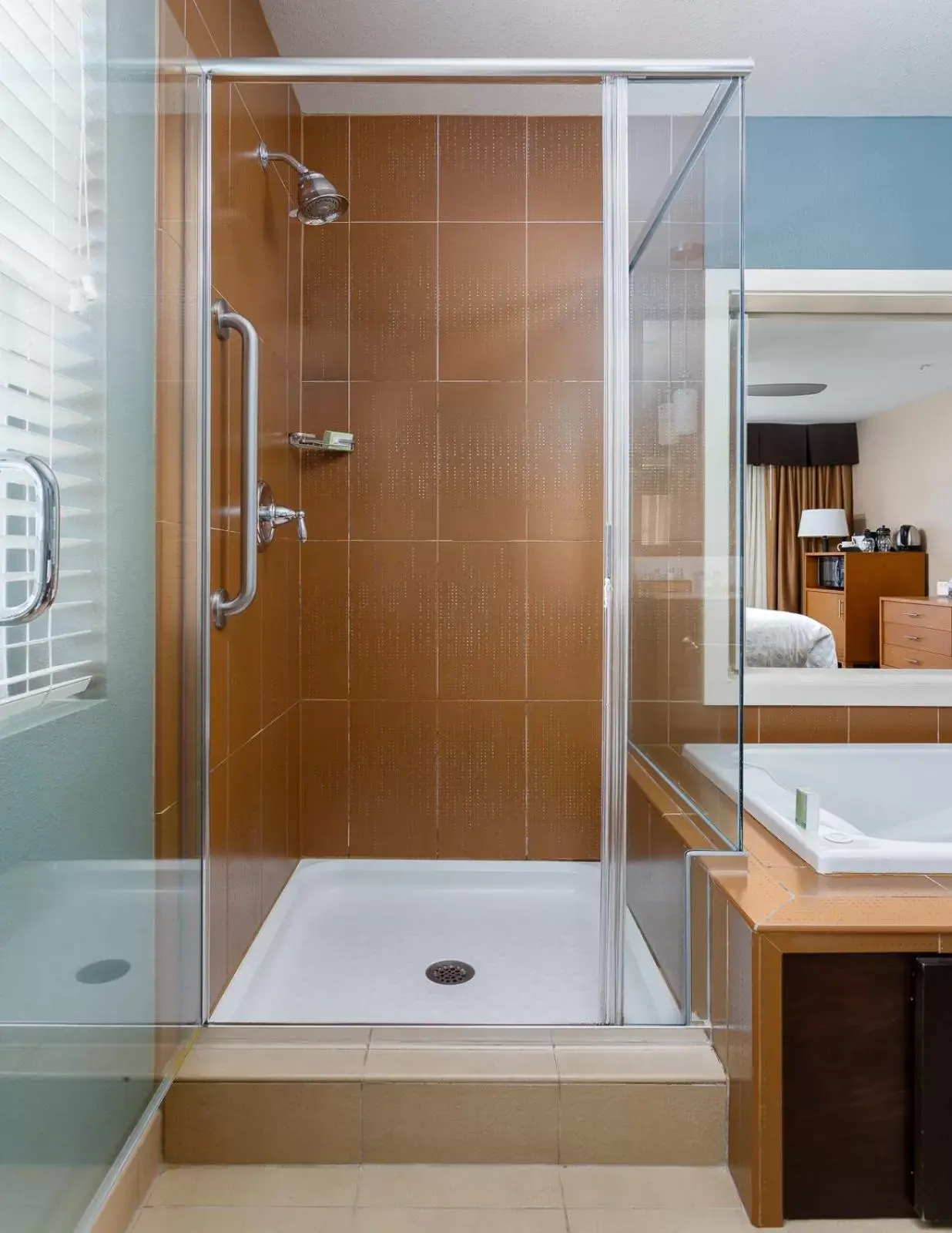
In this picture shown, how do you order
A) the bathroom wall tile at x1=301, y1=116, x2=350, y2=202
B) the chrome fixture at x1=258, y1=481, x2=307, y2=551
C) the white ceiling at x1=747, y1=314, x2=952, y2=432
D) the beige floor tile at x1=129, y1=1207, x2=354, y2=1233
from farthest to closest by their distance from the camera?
the white ceiling at x1=747, y1=314, x2=952, y2=432
the bathroom wall tile at x1=301, y1=116, x2=350, y2=202
the chrome fixture at x1=258, y1=481, x2=307, y2=551
the beige floor tile at x1=129, y1=1207, x2=354, y2=1233

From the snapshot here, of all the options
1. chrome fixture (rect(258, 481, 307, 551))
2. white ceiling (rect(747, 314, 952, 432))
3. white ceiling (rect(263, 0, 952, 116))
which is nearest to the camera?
chrome fixture (rect(258, 481, 307, 551))

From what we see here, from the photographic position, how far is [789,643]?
2516 millimetres

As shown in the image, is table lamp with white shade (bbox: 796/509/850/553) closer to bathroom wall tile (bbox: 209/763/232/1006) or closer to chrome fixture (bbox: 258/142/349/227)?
chrome fixture (bbox: 258/142/349/227)

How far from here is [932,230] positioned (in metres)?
2.46

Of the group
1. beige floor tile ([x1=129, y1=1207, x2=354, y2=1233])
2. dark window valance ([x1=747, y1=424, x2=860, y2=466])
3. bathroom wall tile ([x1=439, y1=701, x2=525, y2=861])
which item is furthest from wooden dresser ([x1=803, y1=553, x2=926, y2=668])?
beige floor tile ([x1=129, y1=1207, x2=354, y2=1233])

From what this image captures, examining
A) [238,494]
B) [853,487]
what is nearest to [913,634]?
[853,487]

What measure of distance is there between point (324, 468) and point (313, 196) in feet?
2.38

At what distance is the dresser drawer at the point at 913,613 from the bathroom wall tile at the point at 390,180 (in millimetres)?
1805

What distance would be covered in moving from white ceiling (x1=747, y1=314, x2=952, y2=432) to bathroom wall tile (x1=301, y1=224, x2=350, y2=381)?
123cm

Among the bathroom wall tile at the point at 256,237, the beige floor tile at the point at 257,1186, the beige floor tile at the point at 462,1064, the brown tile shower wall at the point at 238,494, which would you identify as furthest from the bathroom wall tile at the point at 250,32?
the beige floor tile at the point at 257,1186

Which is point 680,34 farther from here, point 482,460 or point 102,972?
point 102,972

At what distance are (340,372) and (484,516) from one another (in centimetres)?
59

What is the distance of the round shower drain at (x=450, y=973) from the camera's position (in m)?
1.99

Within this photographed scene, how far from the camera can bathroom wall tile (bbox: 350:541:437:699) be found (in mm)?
2408
